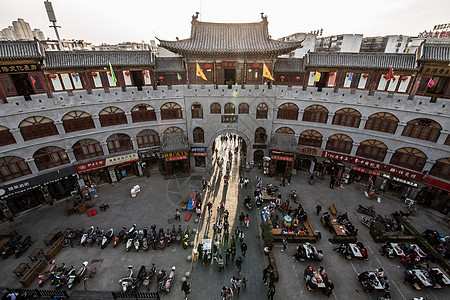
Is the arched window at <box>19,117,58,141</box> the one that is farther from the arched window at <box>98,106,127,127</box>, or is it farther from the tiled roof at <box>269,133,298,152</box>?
the tiled roof at <box>269,133,298,152</box>

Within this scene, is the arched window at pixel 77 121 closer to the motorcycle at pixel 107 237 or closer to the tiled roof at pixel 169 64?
the tiled roof at pixel 169 64

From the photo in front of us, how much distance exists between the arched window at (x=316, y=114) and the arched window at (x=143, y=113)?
913 inches

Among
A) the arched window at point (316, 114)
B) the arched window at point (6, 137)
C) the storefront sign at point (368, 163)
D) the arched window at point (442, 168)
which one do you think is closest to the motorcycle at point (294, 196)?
the storefront sign at point (368, 163)

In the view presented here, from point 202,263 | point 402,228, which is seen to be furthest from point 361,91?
point 202,263

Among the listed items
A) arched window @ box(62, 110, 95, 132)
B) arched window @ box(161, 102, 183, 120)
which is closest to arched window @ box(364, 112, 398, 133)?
arched window @ box(161, 102, 183, 120)

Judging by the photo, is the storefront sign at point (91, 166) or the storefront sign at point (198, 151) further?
the storefront sign at point (198, 151)

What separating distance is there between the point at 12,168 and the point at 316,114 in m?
39.9

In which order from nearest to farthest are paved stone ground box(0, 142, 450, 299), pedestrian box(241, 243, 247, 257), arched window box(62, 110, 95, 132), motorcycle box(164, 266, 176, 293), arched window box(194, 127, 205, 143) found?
motorcycle box(164, 266, 176, 293) < paved stone ground box(0, 142, 450, 299) < pedestrian box(241, 243, 247, 257) < arched window box(62, 110, 95, 132) < arched window box(194, 127, 205, 143)

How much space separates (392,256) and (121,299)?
25149 mm

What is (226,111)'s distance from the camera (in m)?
31.0

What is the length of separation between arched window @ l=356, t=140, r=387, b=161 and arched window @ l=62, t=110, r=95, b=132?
38188mm

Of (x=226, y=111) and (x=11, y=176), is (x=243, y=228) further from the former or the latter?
(x=11, y=176)

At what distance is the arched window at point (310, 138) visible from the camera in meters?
31.0

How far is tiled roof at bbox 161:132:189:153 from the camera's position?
3030cm
